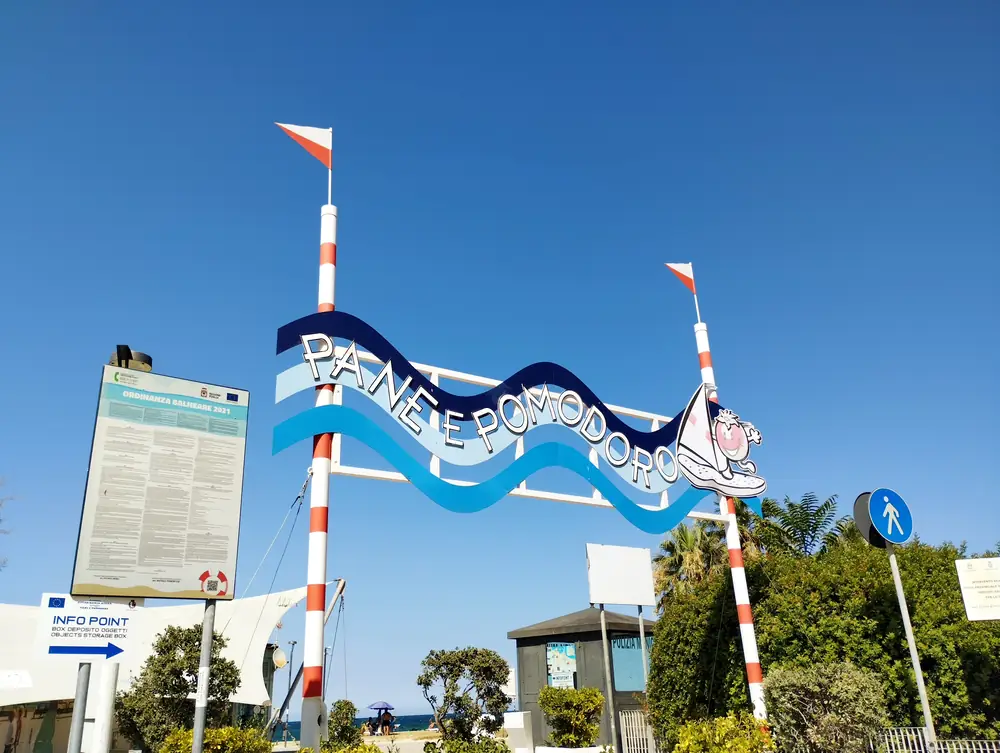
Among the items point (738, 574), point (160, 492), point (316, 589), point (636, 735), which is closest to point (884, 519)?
point (738, 574)

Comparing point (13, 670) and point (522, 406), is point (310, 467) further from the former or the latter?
point (13, 670)

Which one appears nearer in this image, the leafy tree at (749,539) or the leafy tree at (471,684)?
the leafy tree at (471,684)

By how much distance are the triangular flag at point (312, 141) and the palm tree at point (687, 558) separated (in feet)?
80.2

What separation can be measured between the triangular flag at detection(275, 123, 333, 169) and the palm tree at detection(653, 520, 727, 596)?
2446 centimetres

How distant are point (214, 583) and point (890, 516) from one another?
1091cm

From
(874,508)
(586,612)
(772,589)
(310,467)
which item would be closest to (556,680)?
(586,612)

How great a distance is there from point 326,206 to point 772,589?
12250 mm

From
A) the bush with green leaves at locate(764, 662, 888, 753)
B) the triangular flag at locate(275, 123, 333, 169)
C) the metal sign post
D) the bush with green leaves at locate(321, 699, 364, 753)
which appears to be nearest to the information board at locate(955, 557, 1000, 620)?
the metal sign post

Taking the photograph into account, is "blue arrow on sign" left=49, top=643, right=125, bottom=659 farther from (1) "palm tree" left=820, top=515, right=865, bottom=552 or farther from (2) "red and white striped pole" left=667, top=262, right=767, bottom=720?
(1) "palm tree" left=820, top=515, right=865, bottom=552

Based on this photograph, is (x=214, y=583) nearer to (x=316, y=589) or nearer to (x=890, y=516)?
(x=316, y=589)

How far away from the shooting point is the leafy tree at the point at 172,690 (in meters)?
18.0

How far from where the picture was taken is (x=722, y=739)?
9820mm

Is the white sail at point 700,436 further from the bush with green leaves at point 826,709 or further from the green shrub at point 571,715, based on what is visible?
the green shrub at point 571,715

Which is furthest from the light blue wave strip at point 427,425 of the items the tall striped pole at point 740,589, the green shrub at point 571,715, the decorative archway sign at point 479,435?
the green shrub at point 571,715
